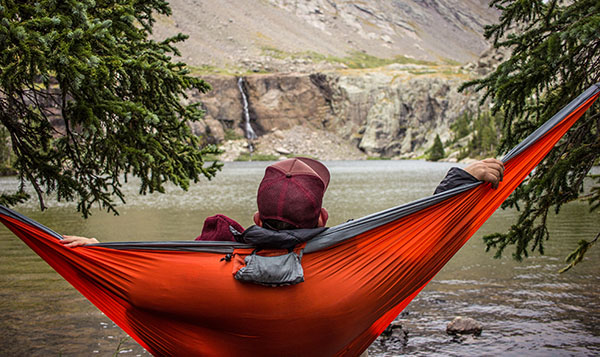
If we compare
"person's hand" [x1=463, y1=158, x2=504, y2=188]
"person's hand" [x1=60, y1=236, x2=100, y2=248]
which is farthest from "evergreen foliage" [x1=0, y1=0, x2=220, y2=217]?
"person's hand" [x1=463, y1=158, x2=504, y2=188]

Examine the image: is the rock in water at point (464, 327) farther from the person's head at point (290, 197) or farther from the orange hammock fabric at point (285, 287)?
the person's head at point (290, 197)

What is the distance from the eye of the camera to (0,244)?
14430mm

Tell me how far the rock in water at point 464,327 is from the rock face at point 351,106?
13590cm

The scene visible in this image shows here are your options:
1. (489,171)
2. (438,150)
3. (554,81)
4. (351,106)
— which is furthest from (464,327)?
(351,106)

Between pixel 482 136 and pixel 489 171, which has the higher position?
pixel 482 136

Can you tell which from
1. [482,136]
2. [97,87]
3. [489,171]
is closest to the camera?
[489,171]

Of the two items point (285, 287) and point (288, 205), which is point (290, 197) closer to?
point (288, 205)

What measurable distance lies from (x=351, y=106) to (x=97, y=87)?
152 metres

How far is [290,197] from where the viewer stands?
7.47 ft

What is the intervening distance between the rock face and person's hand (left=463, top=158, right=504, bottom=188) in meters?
139

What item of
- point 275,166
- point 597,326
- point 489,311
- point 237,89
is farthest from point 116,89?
point 237,89

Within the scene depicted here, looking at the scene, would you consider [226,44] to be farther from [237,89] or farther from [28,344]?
[28,344]

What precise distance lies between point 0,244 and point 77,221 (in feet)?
22.6

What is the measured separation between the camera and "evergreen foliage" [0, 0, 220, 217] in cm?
404
